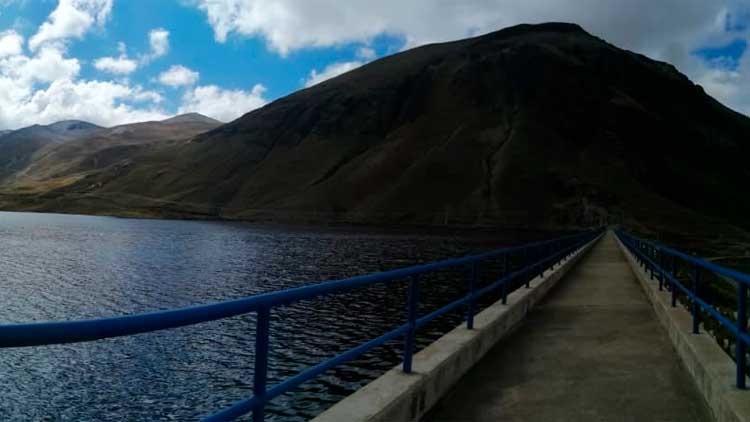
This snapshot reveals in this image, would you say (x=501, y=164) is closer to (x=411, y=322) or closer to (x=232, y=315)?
(x=411, y=322)

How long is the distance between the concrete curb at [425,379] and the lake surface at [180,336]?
6547mm

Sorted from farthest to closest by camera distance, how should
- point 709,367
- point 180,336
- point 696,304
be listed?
point 180,336 < point 696,304 < point 709,367

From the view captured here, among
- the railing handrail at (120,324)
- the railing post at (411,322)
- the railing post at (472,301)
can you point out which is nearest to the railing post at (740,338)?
the railing post at (411,322)

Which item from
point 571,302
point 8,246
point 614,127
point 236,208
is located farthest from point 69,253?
point 614,127

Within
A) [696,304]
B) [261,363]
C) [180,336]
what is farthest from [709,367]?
[180,336]

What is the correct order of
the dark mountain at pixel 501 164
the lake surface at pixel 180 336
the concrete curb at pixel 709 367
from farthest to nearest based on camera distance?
the dark mountain at pixel 501 164, the lake surface at pixel 180 336, the concrete curb at pixel 709 367

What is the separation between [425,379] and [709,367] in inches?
127

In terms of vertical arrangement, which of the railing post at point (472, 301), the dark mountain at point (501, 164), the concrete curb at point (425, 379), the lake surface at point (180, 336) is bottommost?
the lake surface at point (180, 336)

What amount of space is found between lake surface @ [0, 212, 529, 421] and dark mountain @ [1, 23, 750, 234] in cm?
9573

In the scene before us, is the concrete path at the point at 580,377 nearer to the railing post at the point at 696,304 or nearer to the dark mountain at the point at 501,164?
the railing post at the point at 696,304

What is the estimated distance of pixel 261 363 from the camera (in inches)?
164

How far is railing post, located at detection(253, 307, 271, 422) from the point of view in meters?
4.08

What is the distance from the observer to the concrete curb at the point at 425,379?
5.52 metres

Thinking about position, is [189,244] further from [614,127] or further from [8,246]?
[614,127]
